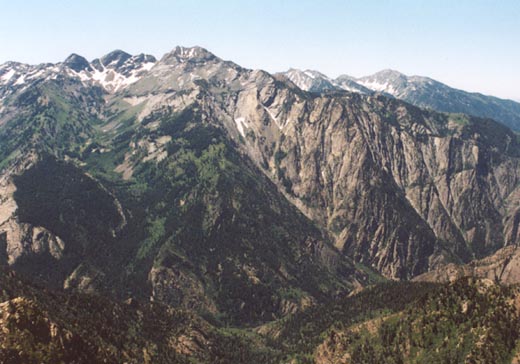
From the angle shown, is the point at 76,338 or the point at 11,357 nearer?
the point at 11,357

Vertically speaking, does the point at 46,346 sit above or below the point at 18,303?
below

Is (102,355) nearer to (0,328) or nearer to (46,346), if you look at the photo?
(46,346)

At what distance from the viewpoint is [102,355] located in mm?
126125

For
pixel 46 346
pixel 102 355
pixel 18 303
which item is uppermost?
pixel 18 303

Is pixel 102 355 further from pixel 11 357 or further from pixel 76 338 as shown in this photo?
pixel 11 357

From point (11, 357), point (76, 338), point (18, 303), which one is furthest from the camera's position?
point (76, 338)

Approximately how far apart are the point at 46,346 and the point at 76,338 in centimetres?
1070

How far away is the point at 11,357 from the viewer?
10006cm

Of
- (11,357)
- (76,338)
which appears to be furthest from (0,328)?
(76,338)

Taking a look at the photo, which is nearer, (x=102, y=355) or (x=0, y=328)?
(x=0, y=328)

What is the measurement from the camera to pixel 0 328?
102938mm

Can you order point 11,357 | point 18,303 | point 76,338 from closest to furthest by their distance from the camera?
point 11,357 < point 18,303 < point 76,338

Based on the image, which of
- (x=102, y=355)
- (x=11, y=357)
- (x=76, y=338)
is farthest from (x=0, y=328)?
(x=102, y=355)

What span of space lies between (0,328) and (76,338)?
19.4 metres
